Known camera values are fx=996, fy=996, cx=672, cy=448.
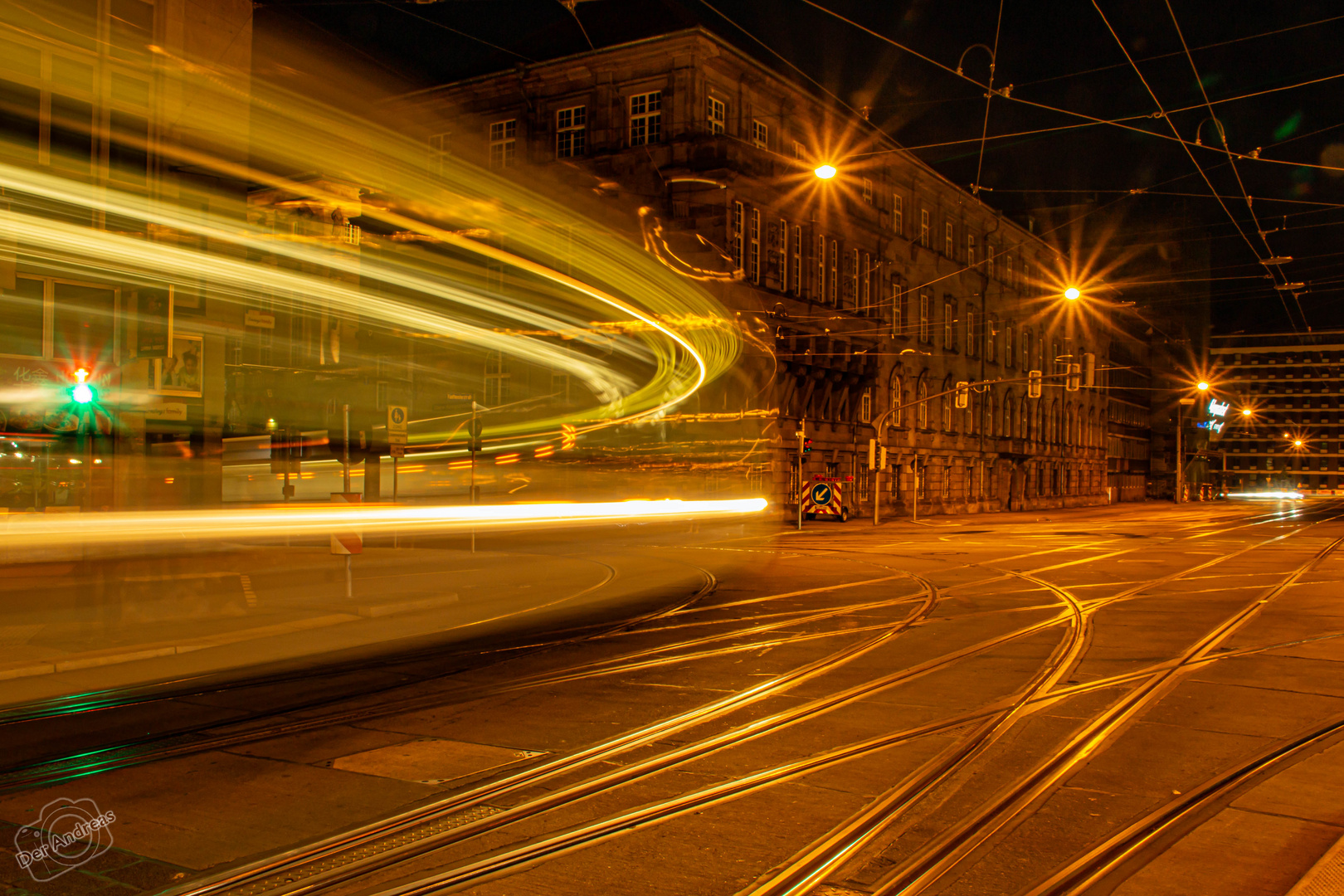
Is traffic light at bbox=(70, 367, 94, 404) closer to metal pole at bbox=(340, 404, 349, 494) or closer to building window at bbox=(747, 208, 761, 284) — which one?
metal pole at bbox=(340, 404, 349, 494)

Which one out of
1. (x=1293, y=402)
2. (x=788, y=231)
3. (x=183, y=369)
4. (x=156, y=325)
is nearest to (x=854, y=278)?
(x=788, y=231)

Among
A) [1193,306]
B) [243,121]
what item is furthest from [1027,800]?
[1193,306]

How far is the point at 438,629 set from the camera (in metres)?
12.8

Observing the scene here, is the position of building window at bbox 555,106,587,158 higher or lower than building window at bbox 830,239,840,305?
higher

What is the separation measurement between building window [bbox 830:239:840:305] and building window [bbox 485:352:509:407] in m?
22.8

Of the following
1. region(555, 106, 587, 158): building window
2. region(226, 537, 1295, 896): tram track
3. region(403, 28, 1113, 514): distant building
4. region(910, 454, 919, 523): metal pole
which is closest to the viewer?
region(226, 537, 1295, 896): tram track

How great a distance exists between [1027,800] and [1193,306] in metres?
106

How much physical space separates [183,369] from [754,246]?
27659mm

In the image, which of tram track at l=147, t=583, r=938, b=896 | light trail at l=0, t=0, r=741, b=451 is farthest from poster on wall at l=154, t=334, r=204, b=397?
tram track at l=147, t=583, r=938, b=896

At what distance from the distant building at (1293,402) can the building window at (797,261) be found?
117 metres

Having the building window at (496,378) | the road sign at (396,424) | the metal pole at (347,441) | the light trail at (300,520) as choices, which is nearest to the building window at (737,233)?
the light trail at (300,520)

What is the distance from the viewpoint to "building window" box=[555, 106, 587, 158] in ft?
140

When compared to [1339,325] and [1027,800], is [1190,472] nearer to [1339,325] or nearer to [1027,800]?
[1339,325]

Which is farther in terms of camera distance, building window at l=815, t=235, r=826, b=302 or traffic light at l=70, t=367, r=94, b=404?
building window at l=815, t=235, r=826, b=302
